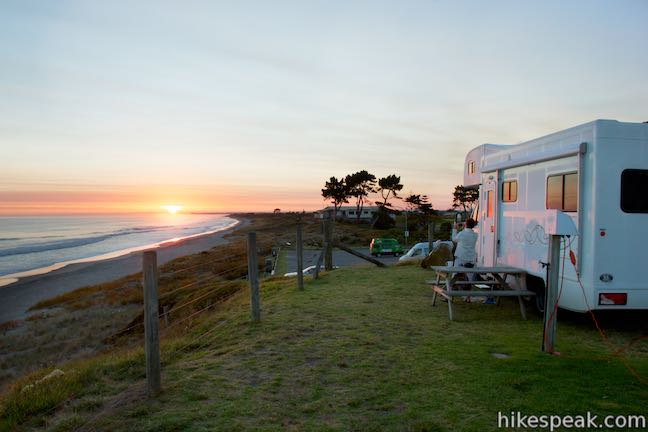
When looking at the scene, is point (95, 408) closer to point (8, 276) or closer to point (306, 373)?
point (306, 373)

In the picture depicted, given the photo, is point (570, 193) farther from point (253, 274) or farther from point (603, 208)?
point (253, 274)

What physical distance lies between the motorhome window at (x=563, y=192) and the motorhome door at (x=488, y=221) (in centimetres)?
202

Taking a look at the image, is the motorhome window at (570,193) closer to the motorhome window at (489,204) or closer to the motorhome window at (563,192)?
the motorhome window at (563,192)

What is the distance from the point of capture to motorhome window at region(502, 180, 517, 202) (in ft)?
27.6

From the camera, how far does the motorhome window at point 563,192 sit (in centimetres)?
650

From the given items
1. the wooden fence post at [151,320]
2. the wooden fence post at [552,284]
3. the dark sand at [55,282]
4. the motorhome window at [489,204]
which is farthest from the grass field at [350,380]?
the dark sand at [55,282]

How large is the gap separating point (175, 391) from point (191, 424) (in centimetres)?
77

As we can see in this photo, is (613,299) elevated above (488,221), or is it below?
below

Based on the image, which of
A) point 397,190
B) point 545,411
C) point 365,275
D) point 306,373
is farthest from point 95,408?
point 397,190

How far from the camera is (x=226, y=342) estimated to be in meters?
6.21

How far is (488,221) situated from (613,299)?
11.8ft

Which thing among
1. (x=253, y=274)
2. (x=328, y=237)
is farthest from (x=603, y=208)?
(x=328, y=237)

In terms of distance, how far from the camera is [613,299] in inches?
241

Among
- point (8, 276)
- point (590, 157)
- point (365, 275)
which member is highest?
point (590, 157)
